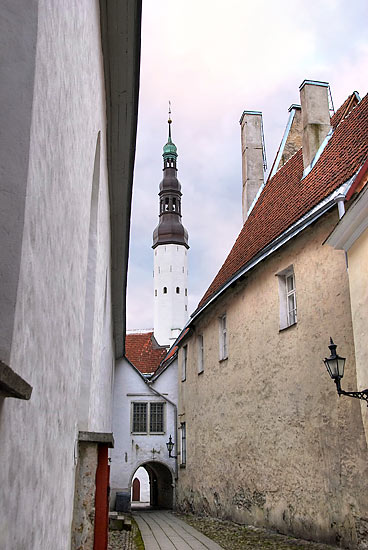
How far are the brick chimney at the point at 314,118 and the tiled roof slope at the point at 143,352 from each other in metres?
18.4

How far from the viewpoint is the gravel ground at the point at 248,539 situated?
31.8 feet

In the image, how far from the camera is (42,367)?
8.88 feet

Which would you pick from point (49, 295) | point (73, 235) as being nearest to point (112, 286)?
point (73, 235)

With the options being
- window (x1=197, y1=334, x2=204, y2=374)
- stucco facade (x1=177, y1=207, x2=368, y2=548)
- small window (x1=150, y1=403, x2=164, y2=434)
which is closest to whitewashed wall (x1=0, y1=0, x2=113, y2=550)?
stucco facade (x1=177, y1=207, x2=368, y2=548)

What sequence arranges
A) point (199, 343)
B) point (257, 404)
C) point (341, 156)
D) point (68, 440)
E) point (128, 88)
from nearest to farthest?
1. point (68, 440)
2. point (128, 88)
3. point (341, 156)
4. point (257, 404)
5. point (199, 343)

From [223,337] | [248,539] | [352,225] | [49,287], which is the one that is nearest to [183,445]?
[223,337]

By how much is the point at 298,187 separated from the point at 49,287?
38.2ft

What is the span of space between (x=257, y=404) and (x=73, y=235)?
9.96 metres

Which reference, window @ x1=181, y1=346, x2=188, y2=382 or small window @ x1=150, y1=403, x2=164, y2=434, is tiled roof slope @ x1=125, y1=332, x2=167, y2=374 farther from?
window @ x1=181, y1=346, x2=188, y2=382

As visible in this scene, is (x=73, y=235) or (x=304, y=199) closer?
(x=73, y=235)

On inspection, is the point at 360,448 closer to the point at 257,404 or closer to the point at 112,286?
the point at 257,404

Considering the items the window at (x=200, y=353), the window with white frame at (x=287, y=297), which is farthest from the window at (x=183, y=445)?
the window with white frame at (x=287, y=297)

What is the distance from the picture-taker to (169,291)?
A: 49.7 meters

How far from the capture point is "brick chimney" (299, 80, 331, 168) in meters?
13.7
